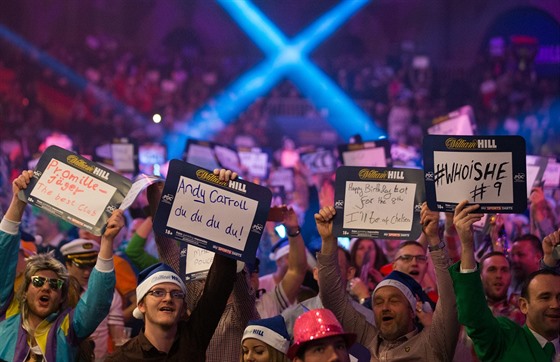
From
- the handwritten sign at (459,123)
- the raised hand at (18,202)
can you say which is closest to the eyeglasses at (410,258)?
the raised hand at (18,202)

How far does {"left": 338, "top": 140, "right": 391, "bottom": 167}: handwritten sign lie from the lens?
914 cm

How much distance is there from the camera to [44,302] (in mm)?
5367

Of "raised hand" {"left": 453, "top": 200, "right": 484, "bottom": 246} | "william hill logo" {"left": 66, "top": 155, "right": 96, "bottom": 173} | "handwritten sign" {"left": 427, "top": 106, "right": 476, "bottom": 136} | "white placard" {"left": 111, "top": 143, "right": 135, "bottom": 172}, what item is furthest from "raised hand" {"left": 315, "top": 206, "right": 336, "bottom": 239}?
"white placard" {"left": 111, "top": 143, "right": 135, "bottom": 172}

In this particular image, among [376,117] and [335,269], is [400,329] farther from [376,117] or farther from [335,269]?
[376,117]

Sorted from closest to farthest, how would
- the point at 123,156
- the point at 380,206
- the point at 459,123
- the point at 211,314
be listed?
1. the point at 211,314
2. the point at 380,206
3. the point at 459,123
4. the point at 123,156

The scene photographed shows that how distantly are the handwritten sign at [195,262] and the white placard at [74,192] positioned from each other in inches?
22.2

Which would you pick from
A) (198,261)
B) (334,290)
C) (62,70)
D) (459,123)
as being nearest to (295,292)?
(334,290)

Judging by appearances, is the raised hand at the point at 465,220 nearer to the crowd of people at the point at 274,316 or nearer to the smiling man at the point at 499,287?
the crowd of people at the point at 274,316

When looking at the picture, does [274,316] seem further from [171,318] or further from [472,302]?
[472,302]

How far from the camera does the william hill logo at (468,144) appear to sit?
5383 millimetres

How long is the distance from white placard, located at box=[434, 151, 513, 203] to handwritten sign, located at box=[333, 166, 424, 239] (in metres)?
0.59

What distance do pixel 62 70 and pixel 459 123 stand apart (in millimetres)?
18237

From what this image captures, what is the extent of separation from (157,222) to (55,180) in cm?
69

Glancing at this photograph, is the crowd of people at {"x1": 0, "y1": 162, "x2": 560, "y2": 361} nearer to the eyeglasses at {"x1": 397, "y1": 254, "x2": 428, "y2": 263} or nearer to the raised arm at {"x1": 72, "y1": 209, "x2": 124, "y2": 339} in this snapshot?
Answer: the raised arm at {"x1": 72, "y1": 209, "x2": 124, "y2": 339}
